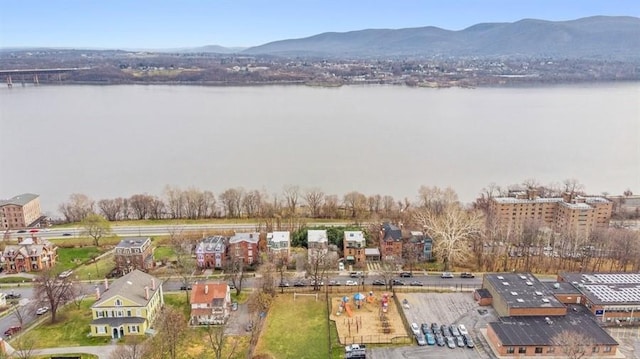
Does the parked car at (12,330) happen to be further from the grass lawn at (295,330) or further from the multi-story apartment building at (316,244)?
the multi-story apartment building at (316,244)

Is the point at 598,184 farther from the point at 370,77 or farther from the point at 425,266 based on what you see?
the point at 370,77

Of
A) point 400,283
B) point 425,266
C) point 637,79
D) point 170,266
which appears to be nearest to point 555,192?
point 425,266

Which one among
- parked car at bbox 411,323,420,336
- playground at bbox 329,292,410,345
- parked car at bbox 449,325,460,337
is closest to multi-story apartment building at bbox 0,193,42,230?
playground at bbox 329,292,410,345

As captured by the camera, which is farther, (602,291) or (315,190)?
(315,190)

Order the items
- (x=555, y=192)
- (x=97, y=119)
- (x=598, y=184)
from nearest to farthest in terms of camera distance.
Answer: (x=555, y=192) < (x=598, y=184) < (x=97, y=119)

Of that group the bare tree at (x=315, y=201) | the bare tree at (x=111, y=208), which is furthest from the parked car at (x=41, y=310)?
the bare tree at (x=315, y=201)

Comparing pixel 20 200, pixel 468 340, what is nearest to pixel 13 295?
pixel 20 200
